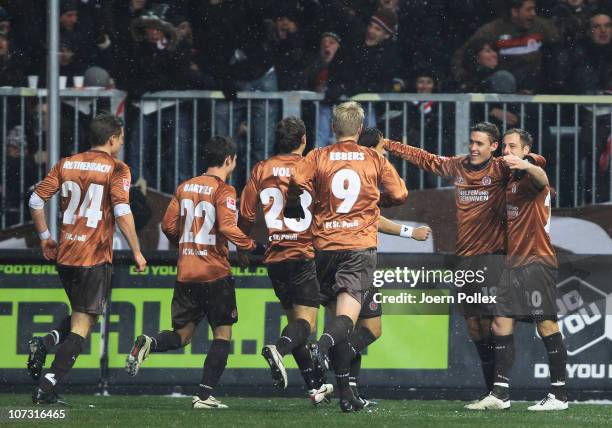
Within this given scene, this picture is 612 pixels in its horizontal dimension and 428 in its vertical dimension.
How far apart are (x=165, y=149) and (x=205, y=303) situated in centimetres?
334

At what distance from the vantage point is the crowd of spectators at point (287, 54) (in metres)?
11.8

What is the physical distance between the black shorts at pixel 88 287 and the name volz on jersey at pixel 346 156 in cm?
169

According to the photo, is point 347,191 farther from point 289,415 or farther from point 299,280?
point 289,415

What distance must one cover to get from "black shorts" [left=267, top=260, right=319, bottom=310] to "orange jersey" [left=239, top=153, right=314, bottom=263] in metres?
0.04

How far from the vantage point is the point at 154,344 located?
859cm

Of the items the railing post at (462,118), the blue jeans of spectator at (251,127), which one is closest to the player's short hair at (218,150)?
the blue jeans of spectator at (251,127)

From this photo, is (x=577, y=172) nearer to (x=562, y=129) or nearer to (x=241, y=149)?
(x=562, y=129)

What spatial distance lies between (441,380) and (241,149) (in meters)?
3.07

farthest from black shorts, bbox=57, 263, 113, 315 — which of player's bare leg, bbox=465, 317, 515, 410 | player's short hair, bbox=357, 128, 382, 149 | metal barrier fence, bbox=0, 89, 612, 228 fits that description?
metal barrier fence, bbox=0, 89, 612, 228

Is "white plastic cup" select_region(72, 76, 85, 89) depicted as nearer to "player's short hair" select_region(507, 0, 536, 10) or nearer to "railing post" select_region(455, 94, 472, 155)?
"railing post" select_region(455, 94, 472, 155)

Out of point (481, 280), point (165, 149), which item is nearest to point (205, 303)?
point (481, 280)

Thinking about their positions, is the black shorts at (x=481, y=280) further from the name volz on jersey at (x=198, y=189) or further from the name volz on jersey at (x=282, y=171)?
the name volz on jersey at (x=198, y=189)

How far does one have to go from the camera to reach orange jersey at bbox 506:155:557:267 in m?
8.93

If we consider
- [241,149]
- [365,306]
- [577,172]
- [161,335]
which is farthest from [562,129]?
[161,335]
